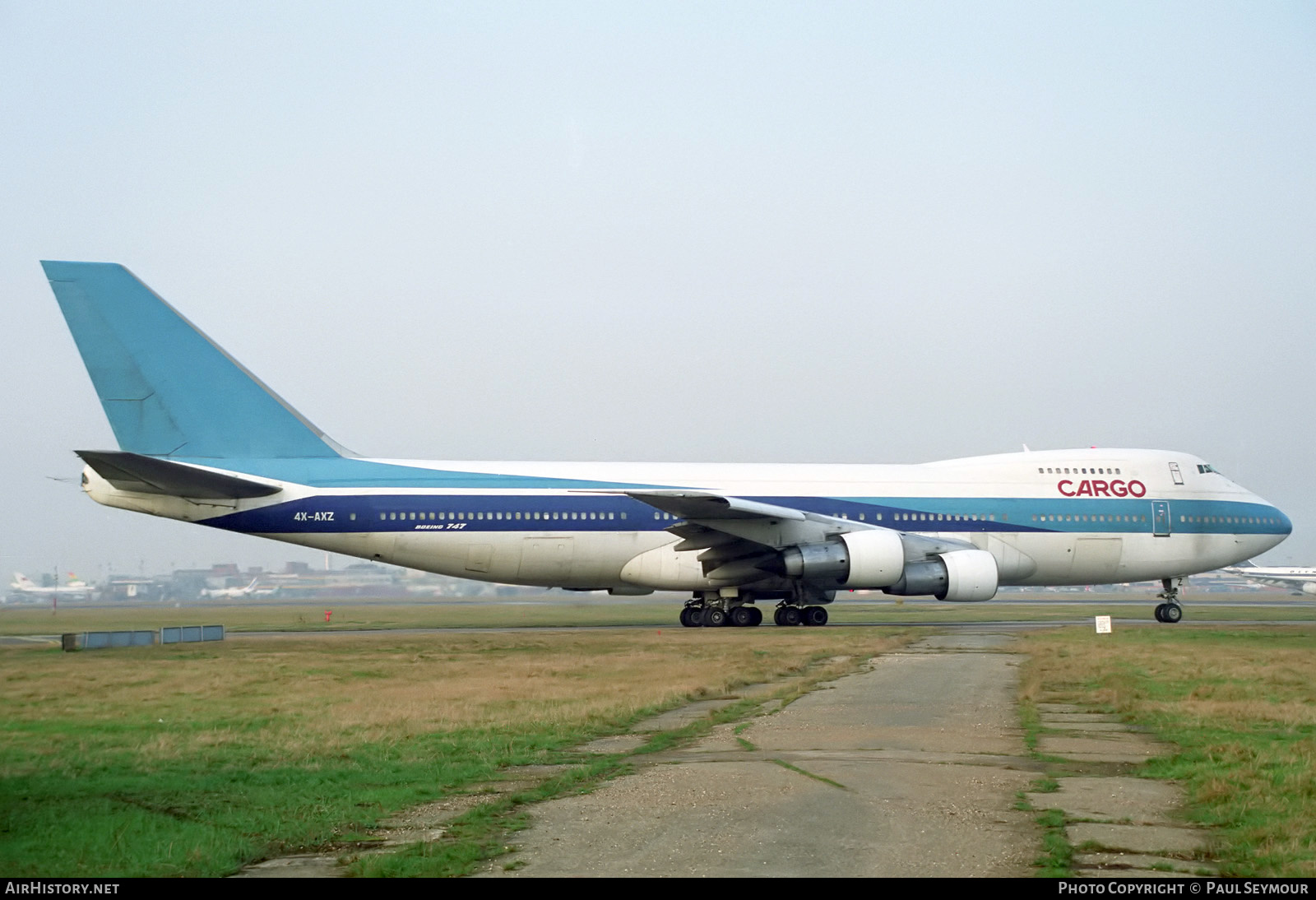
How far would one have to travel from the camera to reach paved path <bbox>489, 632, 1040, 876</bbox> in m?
6.11

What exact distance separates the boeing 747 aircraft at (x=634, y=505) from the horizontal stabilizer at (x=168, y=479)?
0.06 meters

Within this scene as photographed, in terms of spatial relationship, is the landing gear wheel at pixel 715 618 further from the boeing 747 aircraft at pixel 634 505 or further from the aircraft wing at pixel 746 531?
the aircraft wing at pixel 746 531

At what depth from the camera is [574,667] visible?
18.5 meters

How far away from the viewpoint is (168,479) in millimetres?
25719

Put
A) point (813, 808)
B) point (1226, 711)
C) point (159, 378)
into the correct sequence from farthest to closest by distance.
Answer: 1. point (159, 378)
2. point (1226, 711)
3. point (813, 808)

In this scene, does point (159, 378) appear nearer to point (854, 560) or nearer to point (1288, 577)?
point (854, 560)

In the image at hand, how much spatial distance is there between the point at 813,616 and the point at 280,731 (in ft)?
67.1

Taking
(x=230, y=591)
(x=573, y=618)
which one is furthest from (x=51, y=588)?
(x=573, y=618)

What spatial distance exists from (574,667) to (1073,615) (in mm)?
24997

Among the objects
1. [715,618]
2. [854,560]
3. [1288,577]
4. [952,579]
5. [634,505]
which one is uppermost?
[634,505]

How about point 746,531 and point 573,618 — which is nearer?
point 746,531

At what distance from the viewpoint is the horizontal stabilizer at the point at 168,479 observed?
24438mm

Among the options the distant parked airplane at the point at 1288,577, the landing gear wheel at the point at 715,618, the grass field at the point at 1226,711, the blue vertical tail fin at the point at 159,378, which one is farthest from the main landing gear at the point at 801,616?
the distant parked airplane at the point at 1288,577
